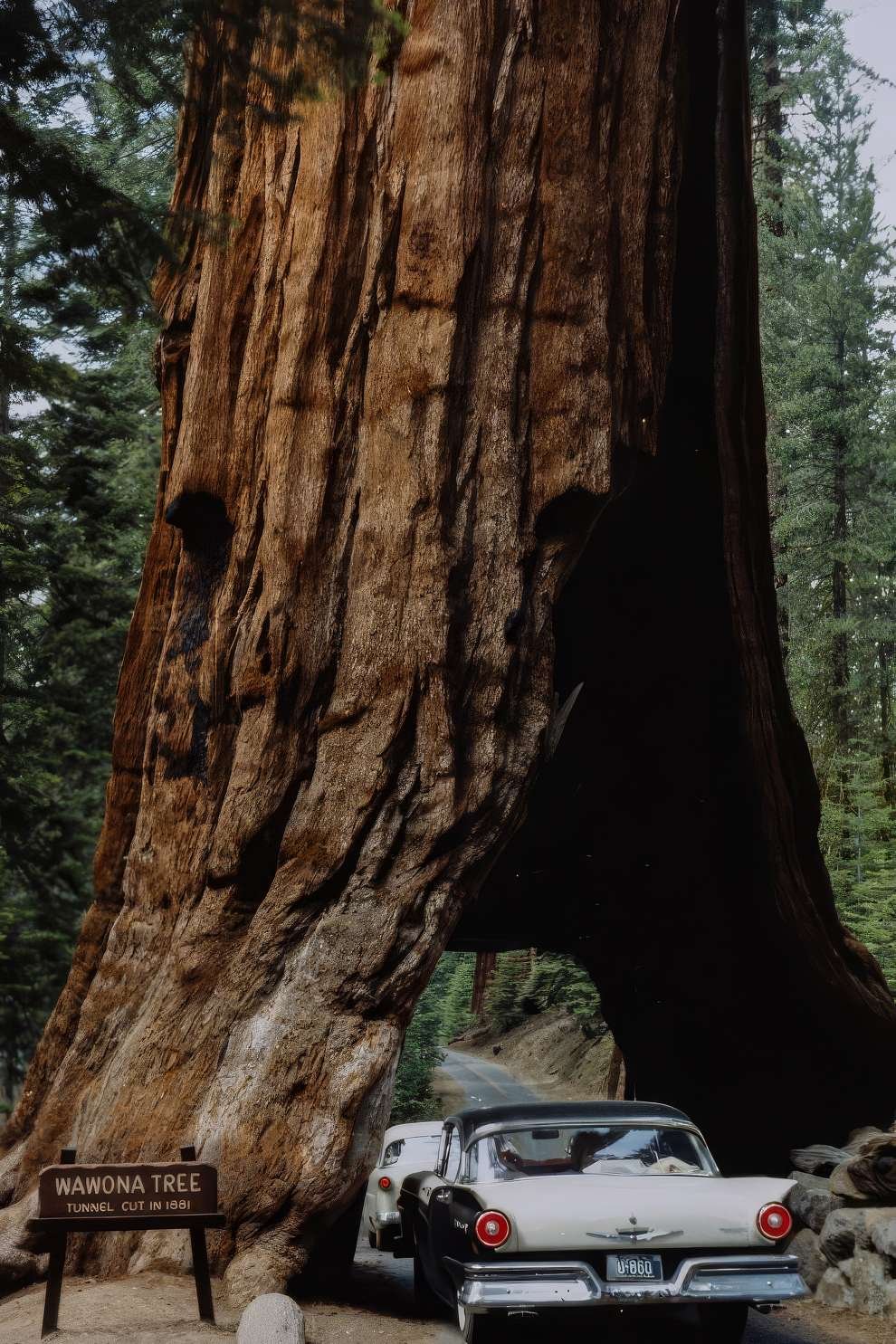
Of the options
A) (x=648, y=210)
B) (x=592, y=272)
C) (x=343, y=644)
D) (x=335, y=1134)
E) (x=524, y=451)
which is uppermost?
(x=648, y=210)

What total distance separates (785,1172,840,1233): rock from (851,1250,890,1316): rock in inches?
39.4

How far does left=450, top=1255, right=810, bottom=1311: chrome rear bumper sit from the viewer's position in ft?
19.7

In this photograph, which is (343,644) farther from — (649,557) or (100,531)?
(100,531)

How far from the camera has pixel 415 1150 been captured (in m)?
11.2

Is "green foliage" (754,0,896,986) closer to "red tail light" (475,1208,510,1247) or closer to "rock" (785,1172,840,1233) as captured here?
"rock" (785,1172,840,1233)

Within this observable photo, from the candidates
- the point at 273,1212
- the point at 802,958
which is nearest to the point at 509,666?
the point at 273,1212

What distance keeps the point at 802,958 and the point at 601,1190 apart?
687 cm

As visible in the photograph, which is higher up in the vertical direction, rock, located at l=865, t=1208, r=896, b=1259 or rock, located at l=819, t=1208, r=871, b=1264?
rock, located at l=865, t=1208, r=896, b=1259

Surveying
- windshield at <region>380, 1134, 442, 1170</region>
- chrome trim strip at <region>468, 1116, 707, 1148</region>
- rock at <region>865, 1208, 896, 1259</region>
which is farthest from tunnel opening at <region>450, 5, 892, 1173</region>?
chrome trim strip at <region>468, 1116, 707, 1148</region>

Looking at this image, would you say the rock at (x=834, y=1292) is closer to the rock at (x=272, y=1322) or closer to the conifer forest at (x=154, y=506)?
the rock at (x=272, y=1322)

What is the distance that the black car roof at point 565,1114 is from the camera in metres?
7.43

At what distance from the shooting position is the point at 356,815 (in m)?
8.46

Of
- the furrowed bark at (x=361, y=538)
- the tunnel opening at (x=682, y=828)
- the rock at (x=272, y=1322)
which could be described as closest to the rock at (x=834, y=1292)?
the tunnel opening at (x=682, y=828)

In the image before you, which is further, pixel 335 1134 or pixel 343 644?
pixel 343 644
